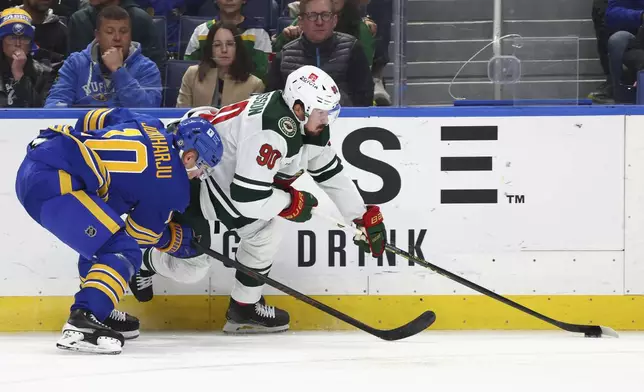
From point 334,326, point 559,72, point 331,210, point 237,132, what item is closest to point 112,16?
point 237,132

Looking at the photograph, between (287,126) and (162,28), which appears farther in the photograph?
(162,28)

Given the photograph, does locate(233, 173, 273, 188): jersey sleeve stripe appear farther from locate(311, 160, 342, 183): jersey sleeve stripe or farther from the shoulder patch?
locate(311, 160, 342, 183): jersey sleeve stripe

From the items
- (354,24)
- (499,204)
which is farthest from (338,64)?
(499,204)

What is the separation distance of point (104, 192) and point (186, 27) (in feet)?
4.33

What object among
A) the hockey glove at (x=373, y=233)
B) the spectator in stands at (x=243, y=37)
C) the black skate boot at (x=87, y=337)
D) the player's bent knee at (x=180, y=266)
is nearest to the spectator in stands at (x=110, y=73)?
the spectator in stands at (x=243, y=37)

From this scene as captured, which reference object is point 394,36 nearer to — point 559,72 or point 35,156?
point 559,72

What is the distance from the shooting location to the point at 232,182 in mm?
4551

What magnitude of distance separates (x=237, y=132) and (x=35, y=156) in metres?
0.92

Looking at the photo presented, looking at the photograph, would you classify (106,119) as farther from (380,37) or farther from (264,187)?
(380,37)

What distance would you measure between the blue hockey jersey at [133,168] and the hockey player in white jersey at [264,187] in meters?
0.27

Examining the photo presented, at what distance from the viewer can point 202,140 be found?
4.41 m

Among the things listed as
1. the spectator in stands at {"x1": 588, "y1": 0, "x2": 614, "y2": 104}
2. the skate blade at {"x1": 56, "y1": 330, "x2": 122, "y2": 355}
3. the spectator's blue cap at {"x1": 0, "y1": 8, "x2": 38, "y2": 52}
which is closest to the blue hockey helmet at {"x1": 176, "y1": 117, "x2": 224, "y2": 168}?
the skate blade at {"x1": 56, "y1": 330, "x2": 122, "y2": 355}

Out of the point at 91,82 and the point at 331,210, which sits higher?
the point at 91,82

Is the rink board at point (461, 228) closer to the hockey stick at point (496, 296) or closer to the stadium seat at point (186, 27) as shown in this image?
the hockey stick at point (496, 296)
